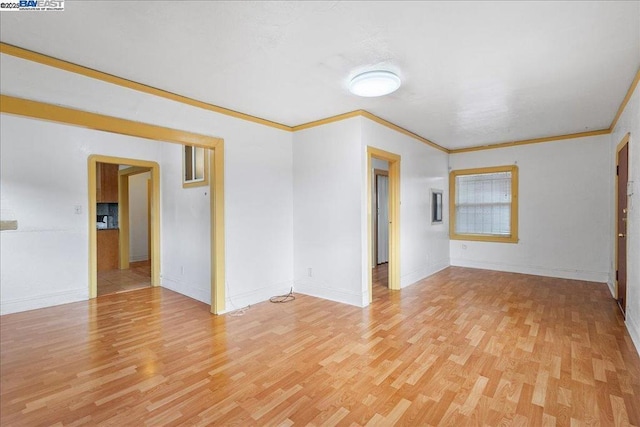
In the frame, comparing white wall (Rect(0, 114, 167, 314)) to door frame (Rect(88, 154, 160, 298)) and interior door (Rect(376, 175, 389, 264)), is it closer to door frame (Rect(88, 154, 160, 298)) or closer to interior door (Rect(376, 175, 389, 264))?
door frame (Rect(88, 154, 160, 298))

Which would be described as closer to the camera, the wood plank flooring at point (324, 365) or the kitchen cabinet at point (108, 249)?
the wood plank flooring at point (324, 365)

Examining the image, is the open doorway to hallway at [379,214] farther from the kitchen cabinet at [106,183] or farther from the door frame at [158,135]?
the kitchen cabinet at [106,183]

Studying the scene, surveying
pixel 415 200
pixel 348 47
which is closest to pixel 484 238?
pixel 415 200

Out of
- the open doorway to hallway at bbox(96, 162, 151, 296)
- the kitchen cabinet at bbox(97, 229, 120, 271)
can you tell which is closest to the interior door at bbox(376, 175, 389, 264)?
the open doorway to hallway at bbox(96, 162, 151, 296)

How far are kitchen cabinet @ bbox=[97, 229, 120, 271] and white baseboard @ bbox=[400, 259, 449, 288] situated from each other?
6.01 m

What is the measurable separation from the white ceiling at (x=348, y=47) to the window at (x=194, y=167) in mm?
1171

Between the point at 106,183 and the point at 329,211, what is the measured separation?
17.9 feet

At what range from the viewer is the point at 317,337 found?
3.10 metres

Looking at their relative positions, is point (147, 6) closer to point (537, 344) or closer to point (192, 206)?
point (192, 206)

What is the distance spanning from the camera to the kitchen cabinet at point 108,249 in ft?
21.3

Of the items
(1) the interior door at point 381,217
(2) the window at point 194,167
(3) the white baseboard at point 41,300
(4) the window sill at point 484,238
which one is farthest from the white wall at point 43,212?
(4) the window sill at point 484,238

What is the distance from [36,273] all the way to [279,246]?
3.28 m

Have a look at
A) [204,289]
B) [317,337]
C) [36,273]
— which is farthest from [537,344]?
[36,273]

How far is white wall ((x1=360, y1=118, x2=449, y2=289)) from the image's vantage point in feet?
14.3
